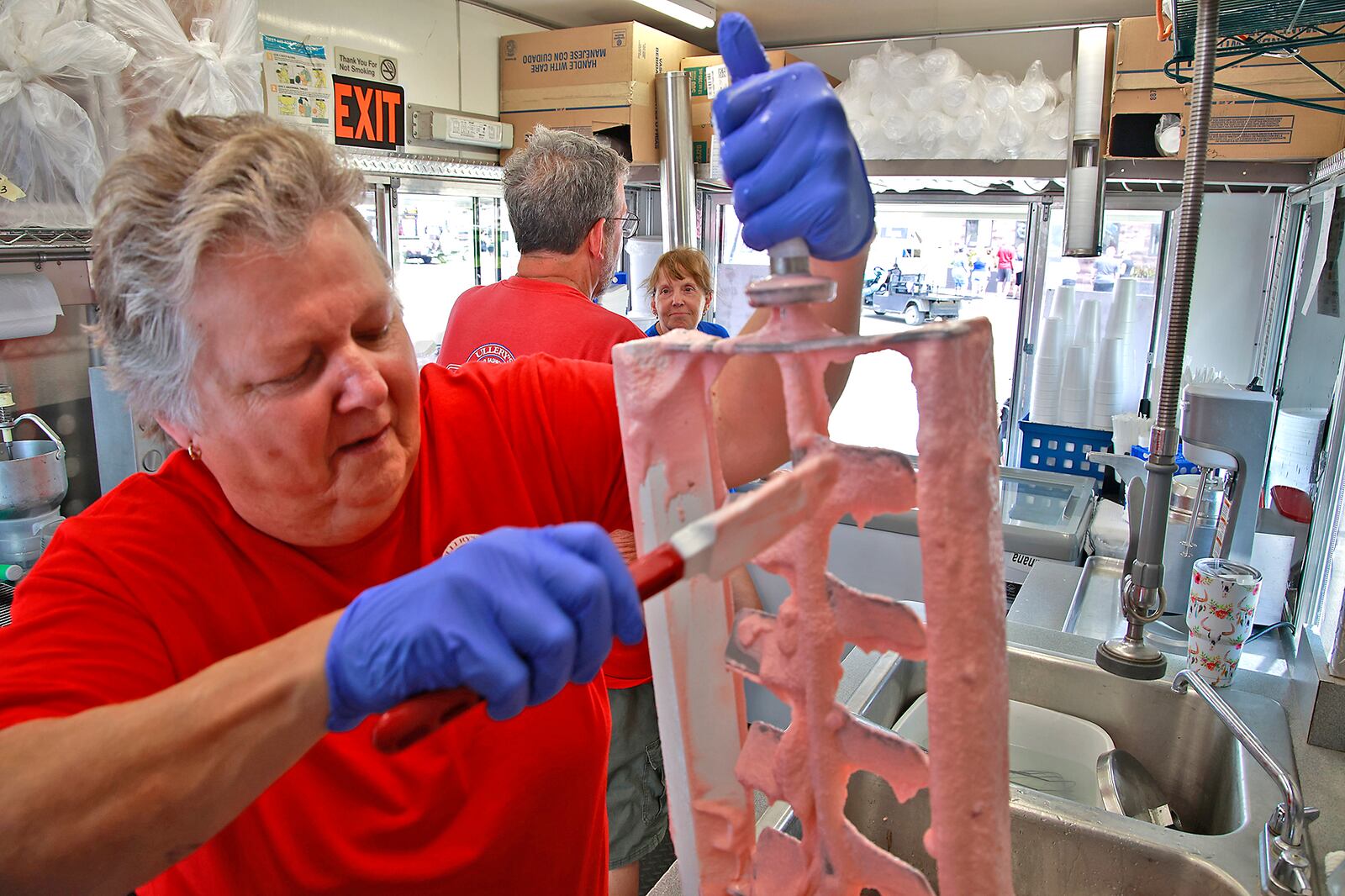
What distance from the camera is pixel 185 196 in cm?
83

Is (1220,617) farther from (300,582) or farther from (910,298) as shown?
(910,298)

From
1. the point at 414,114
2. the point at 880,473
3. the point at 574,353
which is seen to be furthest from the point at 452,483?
the point at 414,114

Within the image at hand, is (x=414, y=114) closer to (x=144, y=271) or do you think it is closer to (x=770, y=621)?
(x=144, y=271)

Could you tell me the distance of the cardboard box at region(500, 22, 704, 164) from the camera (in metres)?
3.88

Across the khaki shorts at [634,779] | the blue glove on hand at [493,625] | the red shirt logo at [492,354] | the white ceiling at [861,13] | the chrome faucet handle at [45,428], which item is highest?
the white ceiling at [861,13]

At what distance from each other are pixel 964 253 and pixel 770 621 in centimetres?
480

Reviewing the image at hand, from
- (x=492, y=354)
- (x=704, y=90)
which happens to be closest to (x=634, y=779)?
(x=492, y=354)

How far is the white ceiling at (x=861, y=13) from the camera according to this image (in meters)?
3.80

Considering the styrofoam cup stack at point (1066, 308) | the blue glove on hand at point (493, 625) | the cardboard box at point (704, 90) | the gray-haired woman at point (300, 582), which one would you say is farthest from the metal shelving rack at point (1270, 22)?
the cardboard box at point (704, 90)

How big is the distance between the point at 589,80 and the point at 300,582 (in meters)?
3.51

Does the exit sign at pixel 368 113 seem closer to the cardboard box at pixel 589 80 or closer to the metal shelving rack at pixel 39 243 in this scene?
the cardboard box at pixel 589 80

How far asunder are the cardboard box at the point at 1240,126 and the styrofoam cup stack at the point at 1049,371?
2.99 ft

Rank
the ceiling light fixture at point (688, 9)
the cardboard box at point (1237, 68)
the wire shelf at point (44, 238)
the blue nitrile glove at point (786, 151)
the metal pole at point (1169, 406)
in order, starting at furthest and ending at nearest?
the ceiling light fixture at point (688, 9) → the cardboard box at point (1237, 68) → the wire shelf at point (44, 238) → the metal pole at point (1169, 406) → the blue nitrile glove at point (786, 151)

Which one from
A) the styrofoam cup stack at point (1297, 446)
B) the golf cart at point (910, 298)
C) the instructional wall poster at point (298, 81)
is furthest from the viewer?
the golf cart at point (910, 298)
